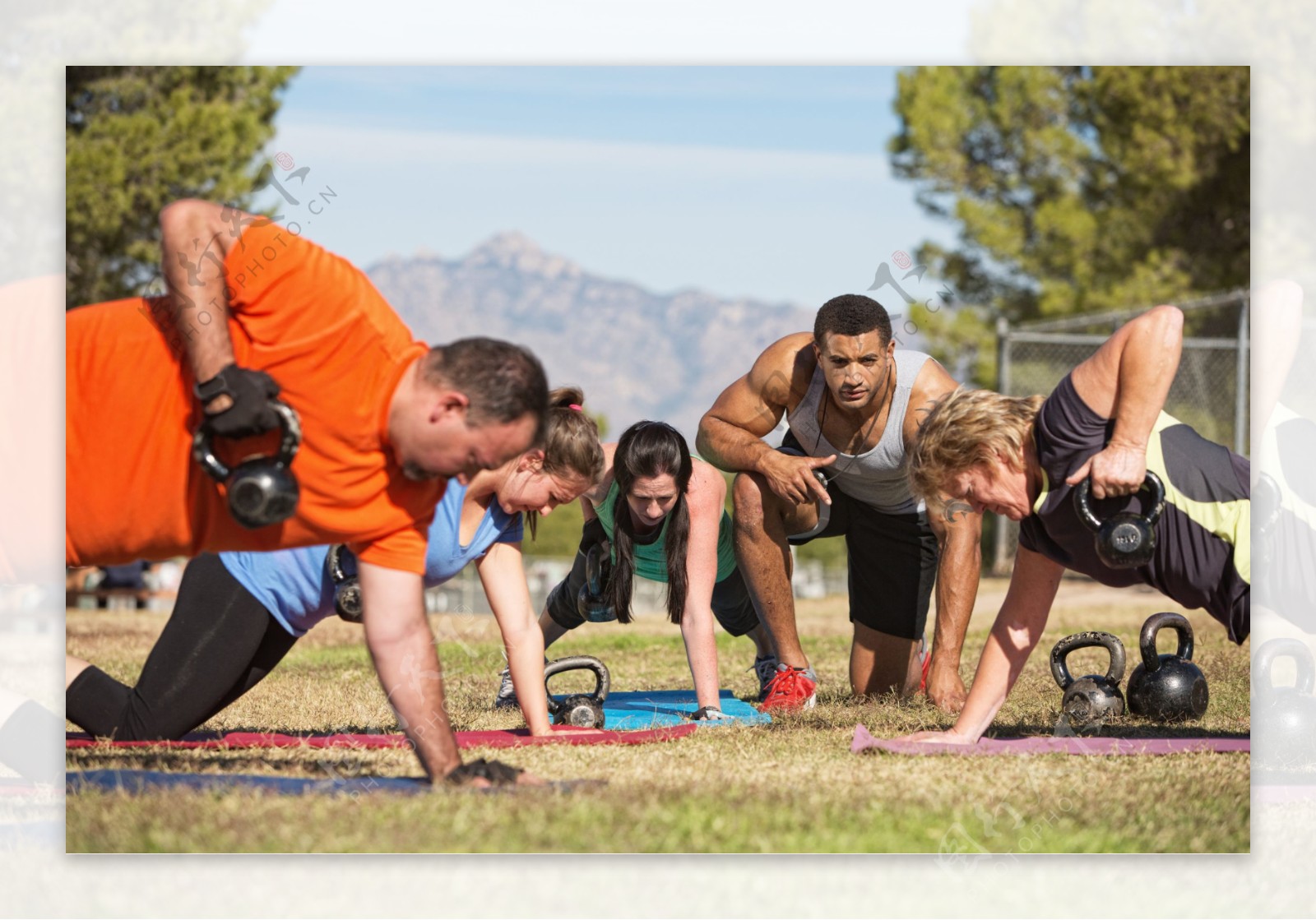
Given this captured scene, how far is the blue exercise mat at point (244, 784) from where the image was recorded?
3861 mm

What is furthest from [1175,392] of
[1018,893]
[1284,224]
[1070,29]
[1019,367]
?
[1018,893]

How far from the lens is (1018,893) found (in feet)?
12.2

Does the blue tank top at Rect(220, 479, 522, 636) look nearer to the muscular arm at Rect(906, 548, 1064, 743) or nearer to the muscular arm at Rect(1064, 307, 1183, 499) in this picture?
the muscular arm at Rect(906, 548, 1064, 743)

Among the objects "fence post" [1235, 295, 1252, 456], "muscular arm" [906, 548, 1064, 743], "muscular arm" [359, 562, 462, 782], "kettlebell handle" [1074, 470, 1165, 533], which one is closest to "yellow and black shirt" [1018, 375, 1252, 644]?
"kettlebell handle" [1074, 470, 1165, 533]

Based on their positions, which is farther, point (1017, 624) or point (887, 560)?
point (887, 560)

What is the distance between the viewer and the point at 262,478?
10.3ft

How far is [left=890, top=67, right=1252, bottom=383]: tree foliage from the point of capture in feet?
60.6

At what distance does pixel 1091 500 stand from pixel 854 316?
6.15 ft

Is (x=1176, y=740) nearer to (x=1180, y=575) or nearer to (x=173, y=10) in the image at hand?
(x=1180, y=575)

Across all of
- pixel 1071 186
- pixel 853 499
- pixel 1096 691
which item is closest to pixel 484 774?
pixel 1096 691

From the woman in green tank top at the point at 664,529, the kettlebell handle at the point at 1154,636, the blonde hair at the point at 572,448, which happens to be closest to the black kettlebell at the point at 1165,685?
the kettlebell handle at the point at 1154,636

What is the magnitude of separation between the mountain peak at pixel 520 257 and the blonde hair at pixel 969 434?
162253 millimetres

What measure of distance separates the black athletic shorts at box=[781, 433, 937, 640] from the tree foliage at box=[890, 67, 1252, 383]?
1212 centimetres

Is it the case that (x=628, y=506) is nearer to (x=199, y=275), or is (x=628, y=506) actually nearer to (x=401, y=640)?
(x=401, y=640)
